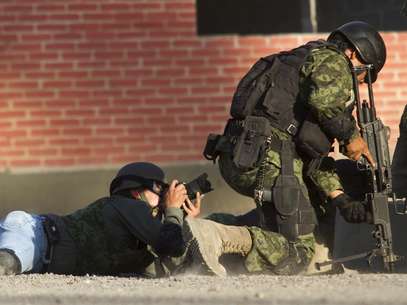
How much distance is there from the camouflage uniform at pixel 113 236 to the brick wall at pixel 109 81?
258cm

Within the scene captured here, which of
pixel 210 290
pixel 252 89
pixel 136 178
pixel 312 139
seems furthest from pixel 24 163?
pixel 210 290

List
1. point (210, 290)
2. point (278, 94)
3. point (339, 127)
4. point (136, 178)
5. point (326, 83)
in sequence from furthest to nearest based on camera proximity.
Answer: point (136, 178), point (278, 94), point (339, 127), point (326, 83), point (210, 290)

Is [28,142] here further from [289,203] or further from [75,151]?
[289,203]

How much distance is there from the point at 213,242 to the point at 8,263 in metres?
1.14

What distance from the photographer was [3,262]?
237 inches

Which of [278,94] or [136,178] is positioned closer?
[278,94]

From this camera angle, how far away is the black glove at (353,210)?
6.27 meters

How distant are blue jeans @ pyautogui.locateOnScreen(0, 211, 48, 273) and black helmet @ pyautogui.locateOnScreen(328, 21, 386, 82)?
6.90 ft

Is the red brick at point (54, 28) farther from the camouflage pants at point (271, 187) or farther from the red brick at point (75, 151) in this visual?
the camouflage pants at point (271, 187)

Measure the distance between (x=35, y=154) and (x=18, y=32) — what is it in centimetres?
100

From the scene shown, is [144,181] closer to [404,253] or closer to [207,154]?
[207,154]

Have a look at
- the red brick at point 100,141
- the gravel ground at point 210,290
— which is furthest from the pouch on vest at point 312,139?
the red brick at point 100,141

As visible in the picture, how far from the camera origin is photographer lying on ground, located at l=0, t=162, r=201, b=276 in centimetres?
609

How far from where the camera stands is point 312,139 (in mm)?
6152
